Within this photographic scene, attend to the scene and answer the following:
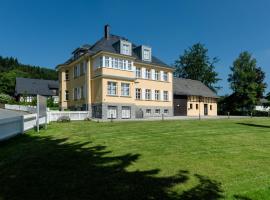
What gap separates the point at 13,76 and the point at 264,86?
66.8 meters

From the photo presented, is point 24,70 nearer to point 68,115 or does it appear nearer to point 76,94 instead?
point 76,94

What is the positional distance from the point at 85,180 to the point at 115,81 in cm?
2553

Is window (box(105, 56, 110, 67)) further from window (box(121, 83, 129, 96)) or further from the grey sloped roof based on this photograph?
the grey sloped roof

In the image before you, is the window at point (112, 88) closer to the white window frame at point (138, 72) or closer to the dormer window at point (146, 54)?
the white window frame at point (138, 72)

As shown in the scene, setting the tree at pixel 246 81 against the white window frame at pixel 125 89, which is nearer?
the white window frame at pixel 125 89

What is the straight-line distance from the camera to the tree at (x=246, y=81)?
56.0 meters

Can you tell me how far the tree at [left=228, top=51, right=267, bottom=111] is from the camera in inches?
2205

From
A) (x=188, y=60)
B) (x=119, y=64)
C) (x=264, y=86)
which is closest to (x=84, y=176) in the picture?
(x=119, y=64)

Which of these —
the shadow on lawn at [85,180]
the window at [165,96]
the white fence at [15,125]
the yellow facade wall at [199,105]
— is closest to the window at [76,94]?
the window at [165,96]

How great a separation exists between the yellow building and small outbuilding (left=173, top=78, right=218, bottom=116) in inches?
114

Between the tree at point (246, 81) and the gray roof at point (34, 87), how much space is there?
146 feet

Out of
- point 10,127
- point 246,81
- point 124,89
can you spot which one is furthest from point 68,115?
point 246,81

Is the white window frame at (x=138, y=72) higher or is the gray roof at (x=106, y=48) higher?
the gray roof at (x=106, y=48)

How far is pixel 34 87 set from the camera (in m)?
67.6
